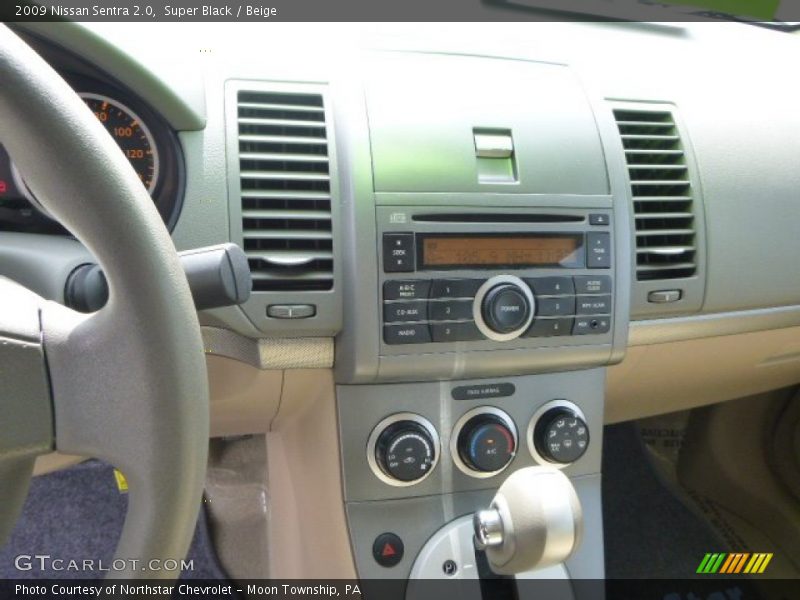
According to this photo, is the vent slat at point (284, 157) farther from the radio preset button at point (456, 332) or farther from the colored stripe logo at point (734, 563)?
the colored stripe logo at point (734, 563)

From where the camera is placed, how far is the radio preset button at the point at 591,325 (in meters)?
1.10

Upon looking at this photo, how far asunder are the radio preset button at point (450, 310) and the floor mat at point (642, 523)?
0.97 metres

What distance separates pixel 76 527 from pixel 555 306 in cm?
109

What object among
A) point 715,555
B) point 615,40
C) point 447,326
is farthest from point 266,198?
point 715,555

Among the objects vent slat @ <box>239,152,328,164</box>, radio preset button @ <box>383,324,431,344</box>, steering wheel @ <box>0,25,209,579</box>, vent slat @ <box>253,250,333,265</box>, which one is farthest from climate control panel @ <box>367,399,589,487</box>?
steering wheel @ <box>0,25,209,579</box>

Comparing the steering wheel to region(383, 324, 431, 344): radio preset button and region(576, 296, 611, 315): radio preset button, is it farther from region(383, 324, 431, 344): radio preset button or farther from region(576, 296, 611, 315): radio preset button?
region(576, 296, 611, 315): radio preset button

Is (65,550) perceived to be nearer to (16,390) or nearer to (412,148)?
(412,148)

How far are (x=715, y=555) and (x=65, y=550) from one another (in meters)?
1.30

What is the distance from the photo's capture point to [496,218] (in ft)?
3.47

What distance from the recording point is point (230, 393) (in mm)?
1135

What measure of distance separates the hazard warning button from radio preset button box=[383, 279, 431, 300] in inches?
12.2

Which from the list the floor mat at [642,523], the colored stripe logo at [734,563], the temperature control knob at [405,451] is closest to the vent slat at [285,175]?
the temperature control knob at [405,451]

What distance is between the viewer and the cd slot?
1.03 meters

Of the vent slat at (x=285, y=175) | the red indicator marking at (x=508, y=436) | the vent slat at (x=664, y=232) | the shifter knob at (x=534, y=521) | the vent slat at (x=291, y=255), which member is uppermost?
the vent slat at (x=285, y=175)
